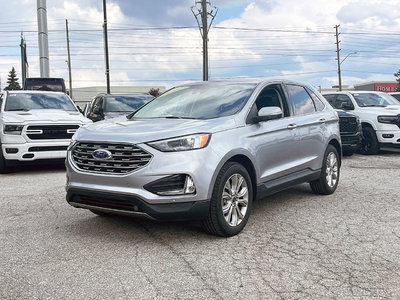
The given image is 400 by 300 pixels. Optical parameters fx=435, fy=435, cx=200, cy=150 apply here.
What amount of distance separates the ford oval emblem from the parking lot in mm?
870

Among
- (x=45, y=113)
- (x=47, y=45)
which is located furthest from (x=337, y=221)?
(x=47, y=45)

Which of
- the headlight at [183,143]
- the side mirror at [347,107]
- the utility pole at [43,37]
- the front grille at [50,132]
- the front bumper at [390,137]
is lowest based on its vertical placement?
the front bumper at [390,137]

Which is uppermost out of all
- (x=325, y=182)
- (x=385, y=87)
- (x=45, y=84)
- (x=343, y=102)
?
(x=385, y=87)

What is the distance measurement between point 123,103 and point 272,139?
8364 millimetres

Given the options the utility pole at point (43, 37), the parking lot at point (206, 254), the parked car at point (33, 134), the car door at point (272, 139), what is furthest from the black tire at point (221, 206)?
the utility pole at point (43, 37)

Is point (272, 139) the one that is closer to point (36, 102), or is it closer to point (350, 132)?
point (350, 132)

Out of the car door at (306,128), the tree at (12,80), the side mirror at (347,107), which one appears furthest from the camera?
the tree at (12,80)

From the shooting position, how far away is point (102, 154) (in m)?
4.23

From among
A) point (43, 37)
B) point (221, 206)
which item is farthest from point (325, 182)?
point (43, 37)

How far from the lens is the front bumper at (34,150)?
8711 millimetres

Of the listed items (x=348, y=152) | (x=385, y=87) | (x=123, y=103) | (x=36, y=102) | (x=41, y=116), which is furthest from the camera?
(x=385, y=87)

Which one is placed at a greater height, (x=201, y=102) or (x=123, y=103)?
(x=123, y=103)

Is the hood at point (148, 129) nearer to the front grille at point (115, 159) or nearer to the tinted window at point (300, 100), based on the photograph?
the front grille at point (115, 159)

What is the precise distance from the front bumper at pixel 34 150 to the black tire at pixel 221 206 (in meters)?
5.50
